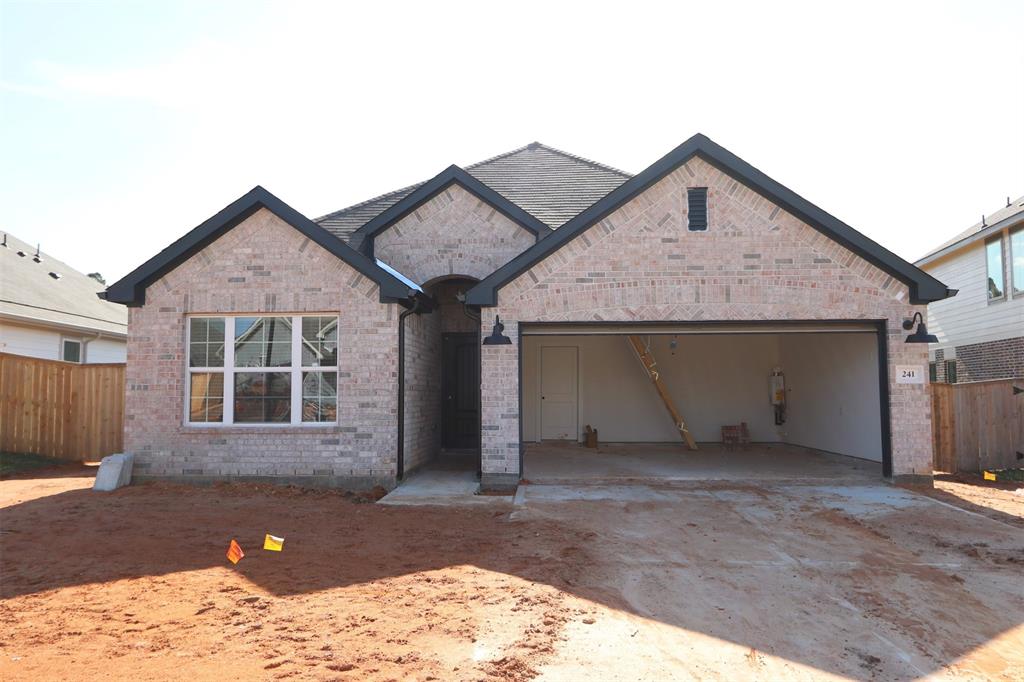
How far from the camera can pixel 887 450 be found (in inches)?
413

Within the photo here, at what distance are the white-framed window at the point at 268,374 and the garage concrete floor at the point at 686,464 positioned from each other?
3.75 meters

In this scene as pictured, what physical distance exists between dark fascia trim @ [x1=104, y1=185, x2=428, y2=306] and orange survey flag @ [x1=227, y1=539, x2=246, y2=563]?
471 cm

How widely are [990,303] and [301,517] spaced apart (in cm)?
1691

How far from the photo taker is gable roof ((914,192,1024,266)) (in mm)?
15211

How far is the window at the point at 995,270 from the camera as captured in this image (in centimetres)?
1597

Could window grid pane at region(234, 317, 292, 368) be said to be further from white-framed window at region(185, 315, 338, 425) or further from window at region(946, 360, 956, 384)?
window at region(946, 360, 956, 384)

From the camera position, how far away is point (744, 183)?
34.4 feet

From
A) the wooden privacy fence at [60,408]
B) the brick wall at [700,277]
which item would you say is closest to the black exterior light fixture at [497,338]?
the brick wall at [700,277]

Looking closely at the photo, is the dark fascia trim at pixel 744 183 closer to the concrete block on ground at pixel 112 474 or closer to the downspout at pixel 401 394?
the downspout at pixel 401 394

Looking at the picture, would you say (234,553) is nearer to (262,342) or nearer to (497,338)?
(262,342)

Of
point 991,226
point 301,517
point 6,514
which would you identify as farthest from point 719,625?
point 991,226

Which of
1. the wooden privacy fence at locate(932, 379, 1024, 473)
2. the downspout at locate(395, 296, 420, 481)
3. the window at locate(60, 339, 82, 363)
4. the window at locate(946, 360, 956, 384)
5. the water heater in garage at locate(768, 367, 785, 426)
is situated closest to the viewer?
the downspout at locate(395, 296, 420, 481)

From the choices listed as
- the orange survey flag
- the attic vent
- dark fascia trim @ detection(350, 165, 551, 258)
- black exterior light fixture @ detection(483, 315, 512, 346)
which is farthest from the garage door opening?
the orange survey flag

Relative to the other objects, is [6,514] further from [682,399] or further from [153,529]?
[682,399]
